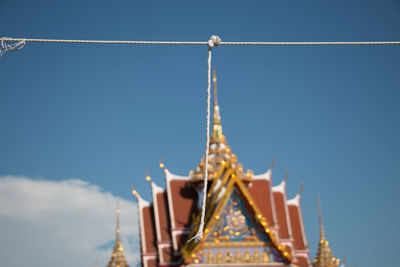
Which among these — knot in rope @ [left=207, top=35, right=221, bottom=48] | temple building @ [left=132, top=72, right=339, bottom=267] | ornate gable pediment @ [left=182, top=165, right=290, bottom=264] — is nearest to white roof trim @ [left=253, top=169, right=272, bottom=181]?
temple building @ [left=132, top=72, right=339, bottom=267]

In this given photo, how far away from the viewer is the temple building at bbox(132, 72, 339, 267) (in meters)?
16.5

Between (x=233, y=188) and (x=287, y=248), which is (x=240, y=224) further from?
(x=287, y=248)

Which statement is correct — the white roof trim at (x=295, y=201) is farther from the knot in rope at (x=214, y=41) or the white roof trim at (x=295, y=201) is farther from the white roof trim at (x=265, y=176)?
the knot in rope at (x=214, y=41)

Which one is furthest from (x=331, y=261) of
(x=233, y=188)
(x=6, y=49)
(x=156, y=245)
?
(x=6, y=49)

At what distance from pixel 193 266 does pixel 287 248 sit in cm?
342

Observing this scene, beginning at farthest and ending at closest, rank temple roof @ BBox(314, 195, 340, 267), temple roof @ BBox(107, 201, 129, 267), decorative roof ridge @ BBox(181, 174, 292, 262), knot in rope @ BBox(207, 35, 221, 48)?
1. temple roof @ BBox(314, 195, 340, 267)
2. temple roof @ BBox(107, 201, 129, 267)
3. decorative roof ridge @ BBox(181, 174, 292, 262)
4. knot in rope @ BBox(207, 35, 221, 48)

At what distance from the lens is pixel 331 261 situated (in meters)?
19.0

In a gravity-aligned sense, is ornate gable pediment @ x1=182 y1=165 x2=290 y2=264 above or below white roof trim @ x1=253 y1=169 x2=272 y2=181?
below

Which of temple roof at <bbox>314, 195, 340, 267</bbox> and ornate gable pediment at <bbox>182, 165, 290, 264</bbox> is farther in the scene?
temple roof at <bbox>314, 195, 340, 267</bbox>

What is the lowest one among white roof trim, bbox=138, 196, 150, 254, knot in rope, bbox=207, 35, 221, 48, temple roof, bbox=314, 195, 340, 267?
temple roof, bbox=314, 195, 340, 267

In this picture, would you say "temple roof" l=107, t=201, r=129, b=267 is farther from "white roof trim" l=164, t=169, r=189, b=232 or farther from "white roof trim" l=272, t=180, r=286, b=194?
"white roof trim" l=272, t=180, r=286, b=194

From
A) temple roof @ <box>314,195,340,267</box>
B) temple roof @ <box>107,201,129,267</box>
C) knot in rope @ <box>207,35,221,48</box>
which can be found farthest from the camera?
temple roof @ <box>314,195,340,267</box>

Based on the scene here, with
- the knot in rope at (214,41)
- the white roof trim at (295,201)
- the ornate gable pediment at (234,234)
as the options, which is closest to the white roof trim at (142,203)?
the ornate gable pediment at (234,234)

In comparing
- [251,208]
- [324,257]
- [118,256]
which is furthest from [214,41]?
[324,257]
